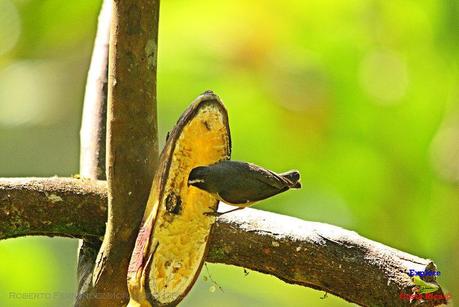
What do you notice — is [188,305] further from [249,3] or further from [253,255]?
[253,255]

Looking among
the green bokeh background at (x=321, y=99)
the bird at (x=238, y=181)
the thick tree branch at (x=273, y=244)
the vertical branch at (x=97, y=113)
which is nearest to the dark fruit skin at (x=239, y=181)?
the bird at (x=238, y=181)

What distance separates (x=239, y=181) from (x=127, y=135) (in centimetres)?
15

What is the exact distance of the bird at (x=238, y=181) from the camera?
1.09 meters

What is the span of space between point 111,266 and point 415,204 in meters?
1.13

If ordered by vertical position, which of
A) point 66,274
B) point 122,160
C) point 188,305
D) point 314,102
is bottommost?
point 188,305

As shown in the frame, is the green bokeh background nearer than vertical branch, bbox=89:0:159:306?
No

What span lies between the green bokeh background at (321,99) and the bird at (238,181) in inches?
37.1

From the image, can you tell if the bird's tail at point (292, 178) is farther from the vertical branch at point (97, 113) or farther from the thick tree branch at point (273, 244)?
the vertical branch at point (97, 113)

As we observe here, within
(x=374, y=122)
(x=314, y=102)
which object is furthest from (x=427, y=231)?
(x=314, y=102)

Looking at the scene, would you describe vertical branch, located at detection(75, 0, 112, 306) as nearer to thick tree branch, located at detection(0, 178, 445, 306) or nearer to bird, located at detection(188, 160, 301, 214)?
thick tree branch, located at detection(0, 178, 445, 306)

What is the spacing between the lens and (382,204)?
218 cm

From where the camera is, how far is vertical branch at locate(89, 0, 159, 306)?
1.09m

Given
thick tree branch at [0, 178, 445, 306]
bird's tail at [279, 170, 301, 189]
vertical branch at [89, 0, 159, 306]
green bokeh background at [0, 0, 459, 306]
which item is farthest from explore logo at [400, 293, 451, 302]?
green bokeh background at [0, 0, 459, 306]

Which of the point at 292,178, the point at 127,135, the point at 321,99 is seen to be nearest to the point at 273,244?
the point at 292,178
